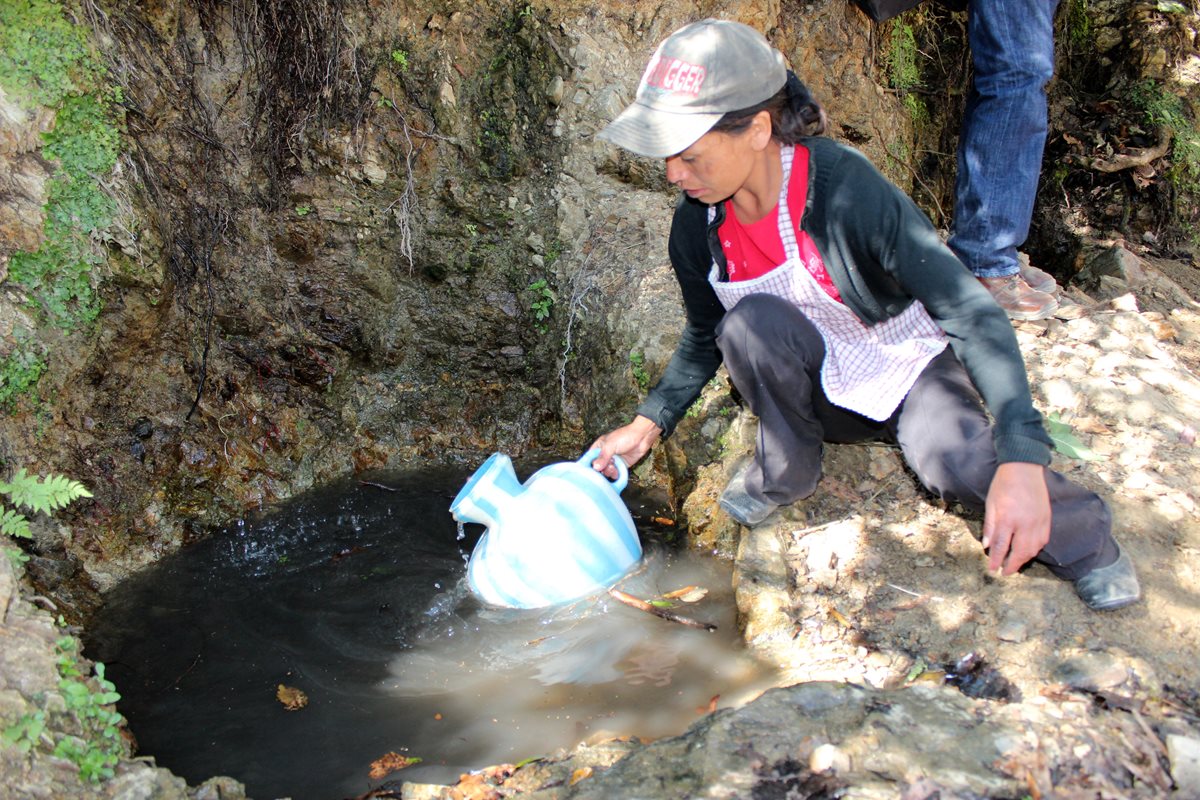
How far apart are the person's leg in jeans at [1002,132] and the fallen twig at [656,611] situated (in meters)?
1.68

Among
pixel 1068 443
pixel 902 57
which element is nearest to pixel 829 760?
pixel 1068 443

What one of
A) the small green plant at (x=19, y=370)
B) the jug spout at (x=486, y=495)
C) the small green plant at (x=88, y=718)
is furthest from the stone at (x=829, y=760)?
the small green plant at (x=19, y=370)

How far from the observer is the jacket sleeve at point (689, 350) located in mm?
2555

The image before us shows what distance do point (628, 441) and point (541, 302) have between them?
163 centimetres

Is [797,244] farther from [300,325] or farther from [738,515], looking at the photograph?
[300,325]

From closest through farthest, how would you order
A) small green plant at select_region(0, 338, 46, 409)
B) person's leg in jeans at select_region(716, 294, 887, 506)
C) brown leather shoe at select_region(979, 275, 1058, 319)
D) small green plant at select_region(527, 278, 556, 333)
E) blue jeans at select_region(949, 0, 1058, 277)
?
person's leg in jeans at select_region(716, 294, 887, 506) < blue jeans at select_region(949, 0, 1058, 277) < small green plant at select_region(0, 338, 46, 409) < brown leather shoe at select_region(979, 275, 1058, 319) < small green plant at select_region(527, 278, 556, 333)

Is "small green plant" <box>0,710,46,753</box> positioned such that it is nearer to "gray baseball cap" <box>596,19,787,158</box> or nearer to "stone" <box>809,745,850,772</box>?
"stone" <box>809,745,850,772</box>

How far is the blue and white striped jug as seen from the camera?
256cm

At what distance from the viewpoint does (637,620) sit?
261 cm

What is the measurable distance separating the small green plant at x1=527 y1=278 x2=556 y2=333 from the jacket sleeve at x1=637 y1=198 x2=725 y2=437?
4.97 ft

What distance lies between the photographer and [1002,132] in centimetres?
306

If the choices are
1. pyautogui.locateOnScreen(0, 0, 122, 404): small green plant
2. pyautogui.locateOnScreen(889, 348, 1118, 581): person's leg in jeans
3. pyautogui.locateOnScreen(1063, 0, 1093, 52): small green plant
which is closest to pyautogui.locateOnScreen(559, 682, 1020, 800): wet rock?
pyautogui.locateOnScreen(889, 348, 1118, 581): person's leg in jeans

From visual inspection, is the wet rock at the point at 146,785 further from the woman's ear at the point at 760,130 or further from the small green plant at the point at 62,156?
the woman's ear at the point at 760,130

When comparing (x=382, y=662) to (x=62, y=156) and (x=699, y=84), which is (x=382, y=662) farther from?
(x=62, y=156)
